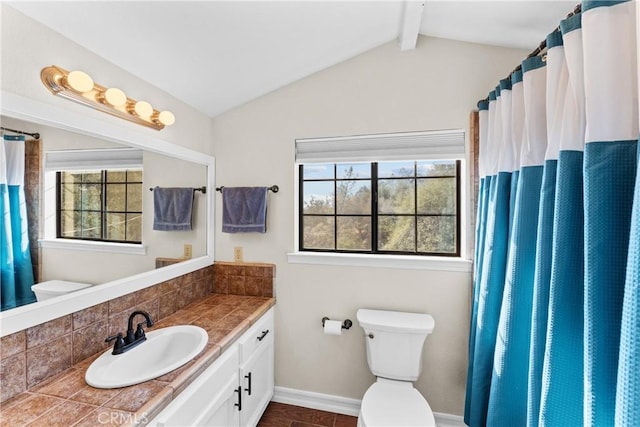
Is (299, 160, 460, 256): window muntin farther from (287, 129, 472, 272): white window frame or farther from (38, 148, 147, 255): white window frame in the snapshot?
(38, 148, 147, 255): white window frame

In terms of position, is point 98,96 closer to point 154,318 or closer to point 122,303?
point 122,303

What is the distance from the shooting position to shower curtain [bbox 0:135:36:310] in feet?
3.30

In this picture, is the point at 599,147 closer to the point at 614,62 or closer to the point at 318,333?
the point at 614,62

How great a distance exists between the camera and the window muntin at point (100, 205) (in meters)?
1.25

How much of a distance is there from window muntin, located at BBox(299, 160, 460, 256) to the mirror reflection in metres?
0.97

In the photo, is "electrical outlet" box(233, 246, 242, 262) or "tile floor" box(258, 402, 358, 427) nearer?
"tile floor" box(258, 402, 358, 427)

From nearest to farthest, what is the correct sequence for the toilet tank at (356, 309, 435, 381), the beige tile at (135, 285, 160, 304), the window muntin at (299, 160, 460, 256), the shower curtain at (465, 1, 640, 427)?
the shower curtain at (465, 1, 640, 427) < the beige tile at (135, 285, 160, 304) < the toilet tank at (356, 309, 435, 381) < the window muntin at (299, 160, 460, 256)

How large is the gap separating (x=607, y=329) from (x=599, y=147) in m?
0.46

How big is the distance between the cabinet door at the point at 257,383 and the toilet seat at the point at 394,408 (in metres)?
0.67

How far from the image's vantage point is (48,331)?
3.63 ft

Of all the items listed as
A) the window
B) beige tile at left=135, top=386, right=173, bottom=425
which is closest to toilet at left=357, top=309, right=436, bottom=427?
the window

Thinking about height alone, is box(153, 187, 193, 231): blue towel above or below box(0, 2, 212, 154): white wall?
below

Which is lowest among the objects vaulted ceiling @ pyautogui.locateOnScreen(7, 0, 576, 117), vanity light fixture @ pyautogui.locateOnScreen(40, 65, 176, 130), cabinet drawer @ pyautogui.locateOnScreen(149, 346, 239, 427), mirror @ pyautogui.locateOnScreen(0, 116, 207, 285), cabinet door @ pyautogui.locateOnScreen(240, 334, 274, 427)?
cabinet door @ pyautogui.locateOnScreen(240, 334, 274, 427)

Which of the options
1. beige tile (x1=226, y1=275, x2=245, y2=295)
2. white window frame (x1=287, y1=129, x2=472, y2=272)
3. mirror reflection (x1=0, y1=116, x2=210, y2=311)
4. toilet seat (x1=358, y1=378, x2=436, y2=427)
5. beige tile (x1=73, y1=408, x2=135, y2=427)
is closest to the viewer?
beige tile (x1=73, y1=408, x2=135, y2=427)
